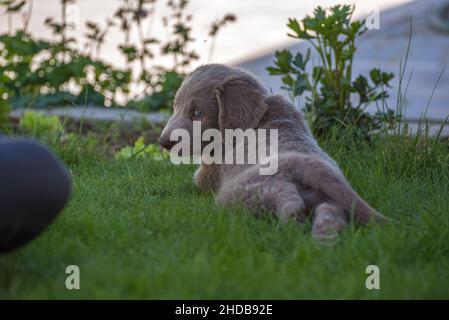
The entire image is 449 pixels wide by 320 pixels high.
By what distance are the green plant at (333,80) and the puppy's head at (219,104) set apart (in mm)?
1345

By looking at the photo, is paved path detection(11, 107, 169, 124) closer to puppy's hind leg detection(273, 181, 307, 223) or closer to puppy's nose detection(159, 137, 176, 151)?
puppy's nose detection(159, 137, 176, 151)

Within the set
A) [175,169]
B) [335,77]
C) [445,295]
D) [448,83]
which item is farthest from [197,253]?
[448,83]

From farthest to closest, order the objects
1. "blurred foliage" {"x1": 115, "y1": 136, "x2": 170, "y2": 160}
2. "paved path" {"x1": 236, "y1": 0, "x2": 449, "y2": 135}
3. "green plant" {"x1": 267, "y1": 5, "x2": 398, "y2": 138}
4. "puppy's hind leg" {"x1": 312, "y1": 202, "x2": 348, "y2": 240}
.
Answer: "paved path" {"x1": 236, "y1": 0, "x2": 449, "y2": 135}, "blurred foliage" {"x1": 115, "y1": 136, "x2": 170, "y2": 160}, "green plant" {"x1": 267, "y1": 5, "x2": 398, "y2": 138}, "puppy's hind leg" {"x1": 312, "y1": 202, "x2": 348, "y2": 240}

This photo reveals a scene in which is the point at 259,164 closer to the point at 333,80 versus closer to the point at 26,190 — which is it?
the point at 26,190

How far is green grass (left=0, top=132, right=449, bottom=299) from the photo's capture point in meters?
2.52

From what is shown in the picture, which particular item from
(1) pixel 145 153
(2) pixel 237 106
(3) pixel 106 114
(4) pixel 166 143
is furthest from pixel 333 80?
(3) pixel 106 114

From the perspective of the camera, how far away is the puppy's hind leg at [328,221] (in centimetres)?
295

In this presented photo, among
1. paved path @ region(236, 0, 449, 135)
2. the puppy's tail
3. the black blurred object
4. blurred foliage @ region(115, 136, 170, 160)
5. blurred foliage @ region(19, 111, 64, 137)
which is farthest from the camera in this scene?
paved path @ region(236, 0, 449, 135)

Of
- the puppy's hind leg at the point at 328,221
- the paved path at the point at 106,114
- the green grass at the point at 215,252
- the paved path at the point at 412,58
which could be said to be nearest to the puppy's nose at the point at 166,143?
the green grass at the point at 215,252

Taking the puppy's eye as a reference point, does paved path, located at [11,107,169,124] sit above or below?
above

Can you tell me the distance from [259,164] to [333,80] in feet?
6.83

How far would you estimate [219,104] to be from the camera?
3633mm

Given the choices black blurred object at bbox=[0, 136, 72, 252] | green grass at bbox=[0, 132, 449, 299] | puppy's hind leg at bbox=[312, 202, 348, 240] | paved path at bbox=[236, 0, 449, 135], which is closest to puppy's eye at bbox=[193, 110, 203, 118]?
green grass at bbox=[0, 132, 449, 299]
